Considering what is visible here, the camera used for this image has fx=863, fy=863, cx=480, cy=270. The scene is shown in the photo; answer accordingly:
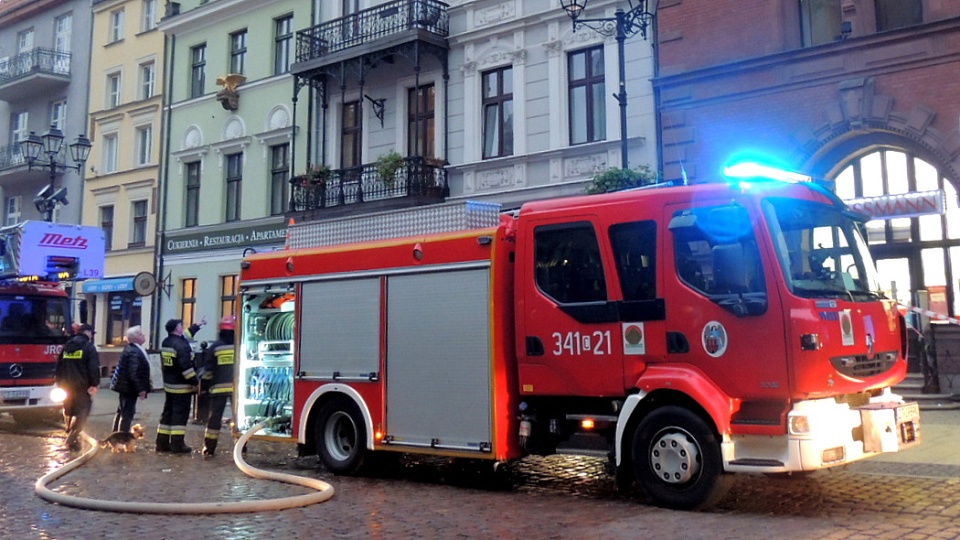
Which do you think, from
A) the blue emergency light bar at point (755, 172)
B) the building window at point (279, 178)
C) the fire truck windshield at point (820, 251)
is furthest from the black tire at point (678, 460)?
the building window at point (279, 178)

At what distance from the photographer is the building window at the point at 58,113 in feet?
103

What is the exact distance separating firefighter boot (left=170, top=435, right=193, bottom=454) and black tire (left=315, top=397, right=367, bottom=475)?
2.83 meters

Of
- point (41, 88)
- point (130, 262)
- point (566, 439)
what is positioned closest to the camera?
point (566, 439)

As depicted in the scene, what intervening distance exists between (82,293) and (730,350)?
2718 centimetres

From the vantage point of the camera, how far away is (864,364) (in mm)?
7098

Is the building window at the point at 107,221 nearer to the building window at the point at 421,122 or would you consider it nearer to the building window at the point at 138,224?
the building window at the point at 138,224

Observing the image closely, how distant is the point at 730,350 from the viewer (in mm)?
6930

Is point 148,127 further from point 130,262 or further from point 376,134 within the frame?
point 376,134

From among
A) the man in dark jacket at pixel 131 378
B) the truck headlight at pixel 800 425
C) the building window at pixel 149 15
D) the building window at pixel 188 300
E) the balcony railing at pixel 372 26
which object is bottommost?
the truck headlight at pixel 800 425

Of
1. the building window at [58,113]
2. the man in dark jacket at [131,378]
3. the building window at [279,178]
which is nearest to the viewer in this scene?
the man in dark jacket at [131,378]

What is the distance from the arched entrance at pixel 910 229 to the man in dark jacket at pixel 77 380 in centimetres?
1276

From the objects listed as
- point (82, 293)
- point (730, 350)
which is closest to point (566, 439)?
point (730, 350)

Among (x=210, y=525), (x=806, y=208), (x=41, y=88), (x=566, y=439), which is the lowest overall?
(x=210, y=525)

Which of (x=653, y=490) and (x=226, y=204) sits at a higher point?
(x=226, y=204)
